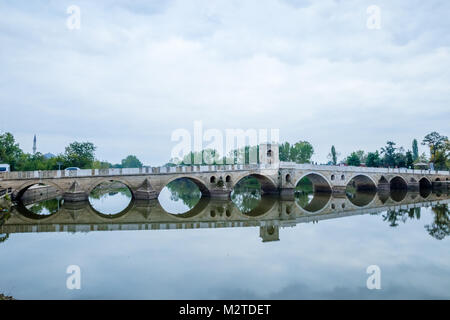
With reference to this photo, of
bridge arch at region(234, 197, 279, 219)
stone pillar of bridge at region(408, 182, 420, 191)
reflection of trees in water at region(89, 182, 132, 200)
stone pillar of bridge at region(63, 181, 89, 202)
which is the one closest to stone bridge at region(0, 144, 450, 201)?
stone pillar of bridge at region(63, 181, 89, 202)

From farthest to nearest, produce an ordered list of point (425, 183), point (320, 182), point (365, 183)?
point (425, 183) → point (365, 183) → point (320, 182)

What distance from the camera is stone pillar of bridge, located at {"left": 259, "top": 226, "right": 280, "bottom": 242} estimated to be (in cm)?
1238

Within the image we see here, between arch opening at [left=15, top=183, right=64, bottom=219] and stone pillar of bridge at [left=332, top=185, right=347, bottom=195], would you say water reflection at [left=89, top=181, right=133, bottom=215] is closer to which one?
arch opening at [left=15, top=183, right=64, bottom=219]

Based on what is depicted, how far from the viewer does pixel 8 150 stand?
1353 inches

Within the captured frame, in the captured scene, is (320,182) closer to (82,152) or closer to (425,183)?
(425,183)

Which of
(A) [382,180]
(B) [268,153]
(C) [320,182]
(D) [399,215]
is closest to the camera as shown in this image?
(D) [399,215]

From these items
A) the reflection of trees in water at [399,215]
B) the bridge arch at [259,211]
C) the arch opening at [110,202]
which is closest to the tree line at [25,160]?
the arch opening at [110,202]

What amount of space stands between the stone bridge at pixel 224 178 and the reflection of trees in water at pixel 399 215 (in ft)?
31.9

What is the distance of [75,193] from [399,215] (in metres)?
22.2

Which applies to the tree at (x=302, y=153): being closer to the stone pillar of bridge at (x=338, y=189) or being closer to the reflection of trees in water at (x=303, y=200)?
the stone pillar of bridge at (x=338, y=189)

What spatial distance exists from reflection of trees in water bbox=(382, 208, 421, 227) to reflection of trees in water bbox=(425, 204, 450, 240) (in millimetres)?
1096

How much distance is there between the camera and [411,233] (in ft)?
→ 43.7

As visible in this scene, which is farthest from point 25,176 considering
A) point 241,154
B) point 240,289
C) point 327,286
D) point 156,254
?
point 241,154
